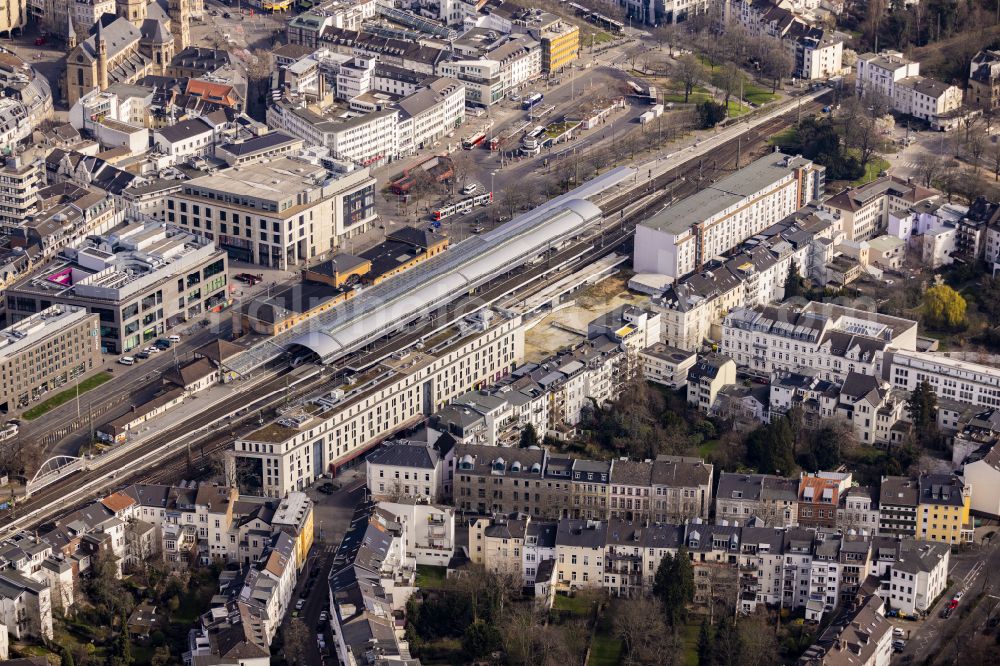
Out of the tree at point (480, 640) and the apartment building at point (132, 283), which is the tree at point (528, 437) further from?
the apartment building at point (132, 283)

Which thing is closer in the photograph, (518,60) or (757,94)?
(518,60)

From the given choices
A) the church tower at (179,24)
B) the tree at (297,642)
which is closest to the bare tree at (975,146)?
the church tower at (179,24)

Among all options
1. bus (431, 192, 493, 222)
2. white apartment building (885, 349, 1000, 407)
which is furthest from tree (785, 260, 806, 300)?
bus (431, 192, 493, 222)

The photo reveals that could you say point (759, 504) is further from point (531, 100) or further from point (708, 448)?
point (531, 100)

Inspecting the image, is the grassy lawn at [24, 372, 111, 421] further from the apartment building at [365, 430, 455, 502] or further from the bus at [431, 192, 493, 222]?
the bus at [431, 192, 493, 222]

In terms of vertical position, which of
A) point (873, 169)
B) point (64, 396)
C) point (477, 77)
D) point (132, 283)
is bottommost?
point (873, 169)

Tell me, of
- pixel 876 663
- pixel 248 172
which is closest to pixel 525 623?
pixel 876 663

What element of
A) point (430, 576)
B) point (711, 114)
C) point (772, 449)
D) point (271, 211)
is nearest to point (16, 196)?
point (271, 211)

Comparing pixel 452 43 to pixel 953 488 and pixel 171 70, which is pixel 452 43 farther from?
pixel 953 488
